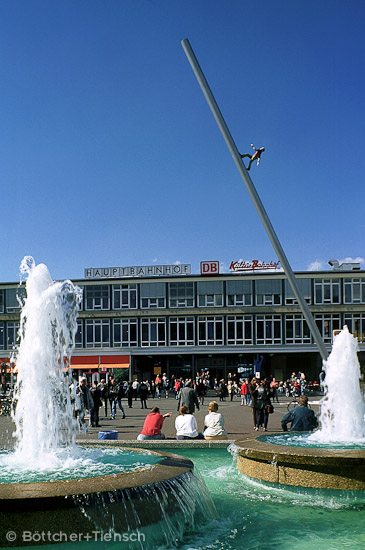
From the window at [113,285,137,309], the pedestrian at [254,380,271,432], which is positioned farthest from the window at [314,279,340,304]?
the pedestrian at [254,380,271,432]

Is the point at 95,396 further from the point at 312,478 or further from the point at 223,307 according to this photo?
the point at 223,307

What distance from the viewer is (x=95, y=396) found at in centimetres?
2284

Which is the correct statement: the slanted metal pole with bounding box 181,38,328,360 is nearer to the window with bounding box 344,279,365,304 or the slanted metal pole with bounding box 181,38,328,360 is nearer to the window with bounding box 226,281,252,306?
the window with bounding box 226,281,252,306

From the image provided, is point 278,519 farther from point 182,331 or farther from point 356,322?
point 356,322

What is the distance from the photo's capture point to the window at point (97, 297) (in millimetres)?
64250

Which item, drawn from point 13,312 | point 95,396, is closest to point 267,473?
point 95,396

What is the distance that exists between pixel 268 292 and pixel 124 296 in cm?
1447

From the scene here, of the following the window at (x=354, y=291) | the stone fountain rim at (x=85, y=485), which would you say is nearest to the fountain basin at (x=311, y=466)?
the stone fountain rim at (x=85, y=485)

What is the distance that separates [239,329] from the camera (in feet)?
203

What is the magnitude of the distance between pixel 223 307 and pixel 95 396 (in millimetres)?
39915

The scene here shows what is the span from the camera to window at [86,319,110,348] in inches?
2502

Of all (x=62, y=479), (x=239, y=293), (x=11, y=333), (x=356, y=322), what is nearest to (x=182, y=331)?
(x=239, y=293)

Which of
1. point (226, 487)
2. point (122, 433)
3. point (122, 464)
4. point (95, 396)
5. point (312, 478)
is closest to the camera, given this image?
point (122, 464)

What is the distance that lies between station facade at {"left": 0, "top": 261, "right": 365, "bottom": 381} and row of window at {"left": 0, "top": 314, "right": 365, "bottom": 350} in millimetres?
97
